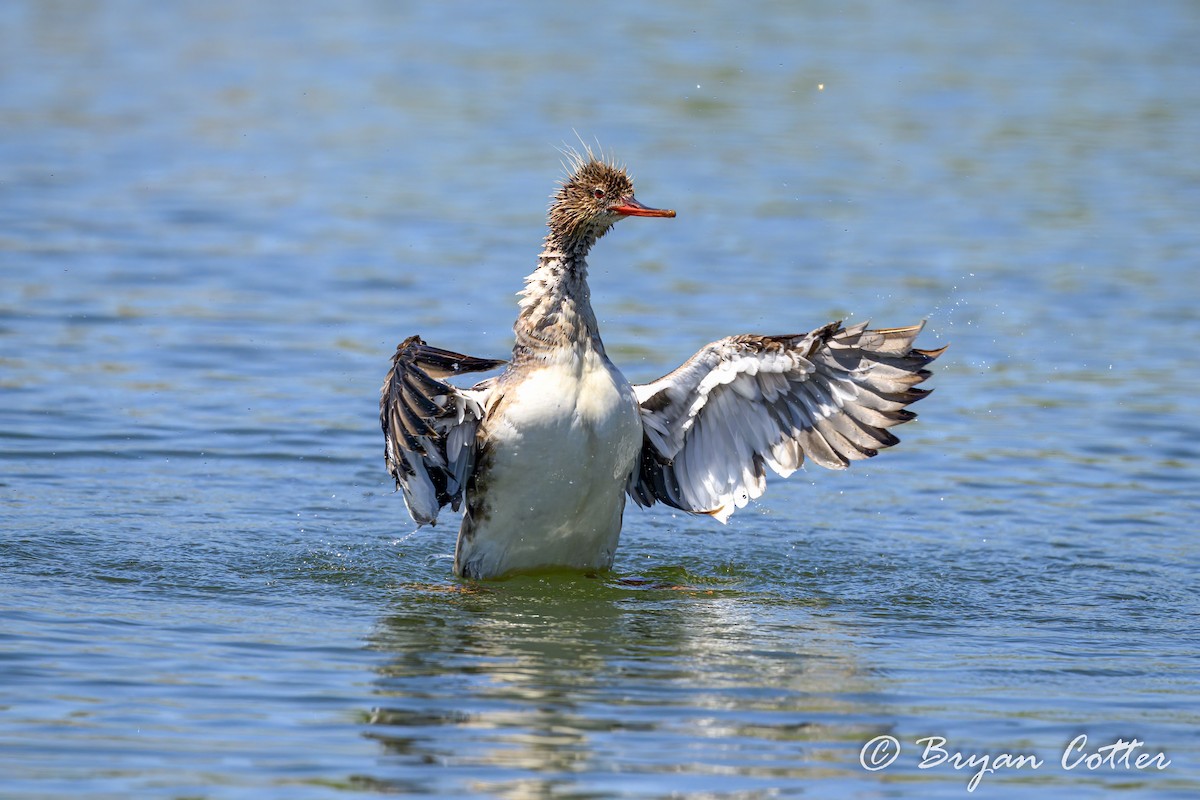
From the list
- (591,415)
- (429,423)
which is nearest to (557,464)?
(591,415)

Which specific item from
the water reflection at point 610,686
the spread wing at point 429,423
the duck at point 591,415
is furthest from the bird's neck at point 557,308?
the water reflection at point 610,686

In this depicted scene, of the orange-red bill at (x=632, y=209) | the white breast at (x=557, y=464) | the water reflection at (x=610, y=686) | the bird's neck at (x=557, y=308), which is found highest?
the orange-red bill at (x=632, y=209)

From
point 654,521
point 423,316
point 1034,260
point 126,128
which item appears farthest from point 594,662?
point 126,128

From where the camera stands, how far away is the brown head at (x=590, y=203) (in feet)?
29.5

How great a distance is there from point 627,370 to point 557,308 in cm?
449

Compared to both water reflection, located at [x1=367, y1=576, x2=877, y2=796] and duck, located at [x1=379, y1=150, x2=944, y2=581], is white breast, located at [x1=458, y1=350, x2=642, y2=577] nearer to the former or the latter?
duck, located at [x1=379, y1=150, x2=944, y2=581]

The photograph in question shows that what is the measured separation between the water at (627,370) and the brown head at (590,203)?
5.90ft

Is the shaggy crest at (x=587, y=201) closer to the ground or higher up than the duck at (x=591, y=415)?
higher up

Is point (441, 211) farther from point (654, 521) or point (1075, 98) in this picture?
point (1075, 98)

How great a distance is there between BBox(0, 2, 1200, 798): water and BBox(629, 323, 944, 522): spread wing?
61 cm

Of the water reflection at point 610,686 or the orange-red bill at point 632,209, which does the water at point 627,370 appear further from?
the orange-red bill at point 632,209

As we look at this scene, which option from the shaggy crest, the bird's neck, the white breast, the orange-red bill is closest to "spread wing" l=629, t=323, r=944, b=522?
the white breast

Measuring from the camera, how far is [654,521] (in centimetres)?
1098

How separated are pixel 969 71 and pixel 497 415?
62.0 ft
